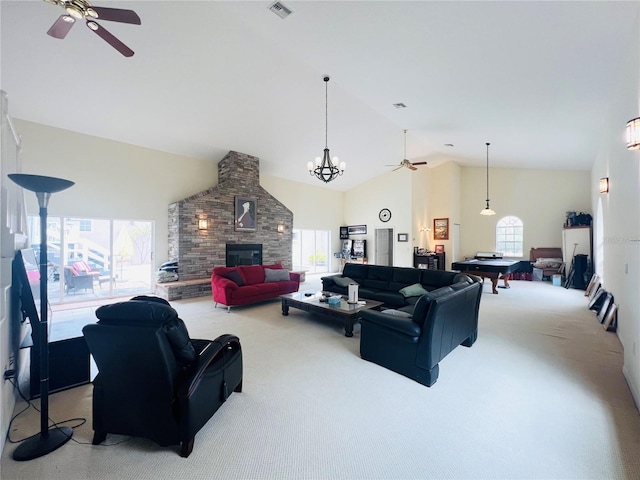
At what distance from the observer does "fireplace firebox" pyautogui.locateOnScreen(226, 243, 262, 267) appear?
306 inches

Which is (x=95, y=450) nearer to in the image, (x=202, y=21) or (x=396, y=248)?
(x=202, y=21)

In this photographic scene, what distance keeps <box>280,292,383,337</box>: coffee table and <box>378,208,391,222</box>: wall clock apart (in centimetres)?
609

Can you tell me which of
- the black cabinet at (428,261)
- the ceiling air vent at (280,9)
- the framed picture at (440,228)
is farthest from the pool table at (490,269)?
the ceiling air vent at (280,9)

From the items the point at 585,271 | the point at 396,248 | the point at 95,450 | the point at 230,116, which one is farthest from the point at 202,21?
the point at 585,271

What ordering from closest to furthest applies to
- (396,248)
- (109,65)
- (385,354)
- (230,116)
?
(385,354)
(109,65)
(230,116)
(396,248)

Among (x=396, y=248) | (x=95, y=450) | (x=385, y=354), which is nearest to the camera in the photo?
(x=95, y=450)

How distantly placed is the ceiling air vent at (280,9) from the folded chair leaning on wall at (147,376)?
362cm

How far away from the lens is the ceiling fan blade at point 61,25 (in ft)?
7.78

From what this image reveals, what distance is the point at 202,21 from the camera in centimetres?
377

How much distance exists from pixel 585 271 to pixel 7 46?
12712 millimetres

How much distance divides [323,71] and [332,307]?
13.2ft

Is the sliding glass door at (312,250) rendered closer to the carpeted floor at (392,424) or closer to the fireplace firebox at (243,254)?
the fireplace firebox at (243,254)

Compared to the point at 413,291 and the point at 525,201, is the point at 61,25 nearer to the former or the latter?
the point at 413,291

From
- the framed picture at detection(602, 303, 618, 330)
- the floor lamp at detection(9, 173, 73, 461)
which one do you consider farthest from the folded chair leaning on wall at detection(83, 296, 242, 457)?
the framed picture at detection(602, 303, 618, 330)
